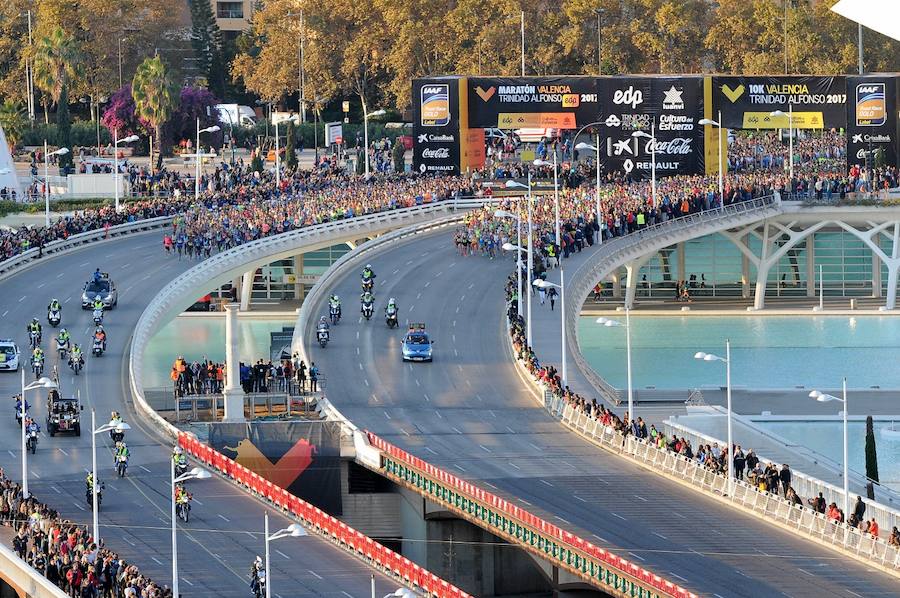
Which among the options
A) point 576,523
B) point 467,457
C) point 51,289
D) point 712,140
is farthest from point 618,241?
point 576,523

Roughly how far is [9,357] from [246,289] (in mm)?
50485

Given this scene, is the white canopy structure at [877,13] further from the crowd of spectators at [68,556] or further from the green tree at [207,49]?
the green tree at [207,49]

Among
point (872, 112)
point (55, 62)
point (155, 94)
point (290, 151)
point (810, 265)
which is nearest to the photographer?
point (872, 112)

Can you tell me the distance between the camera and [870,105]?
443ft

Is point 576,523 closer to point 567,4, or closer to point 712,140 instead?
point 712,140

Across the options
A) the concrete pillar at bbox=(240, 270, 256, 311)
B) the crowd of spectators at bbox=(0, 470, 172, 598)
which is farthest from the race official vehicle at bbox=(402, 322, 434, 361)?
the concrete pillar at bbox=(240, 270, 256, 311)

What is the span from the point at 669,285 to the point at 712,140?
1249 cm

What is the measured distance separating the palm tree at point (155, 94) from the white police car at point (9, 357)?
70.8m

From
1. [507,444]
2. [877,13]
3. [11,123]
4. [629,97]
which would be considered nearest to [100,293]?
[507,444]

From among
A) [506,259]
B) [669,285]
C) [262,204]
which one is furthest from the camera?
[669,285]

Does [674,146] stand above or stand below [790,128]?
below

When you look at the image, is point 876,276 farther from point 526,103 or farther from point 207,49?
point 207,49

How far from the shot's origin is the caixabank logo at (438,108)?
13912 cm

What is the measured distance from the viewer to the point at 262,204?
128625mm
